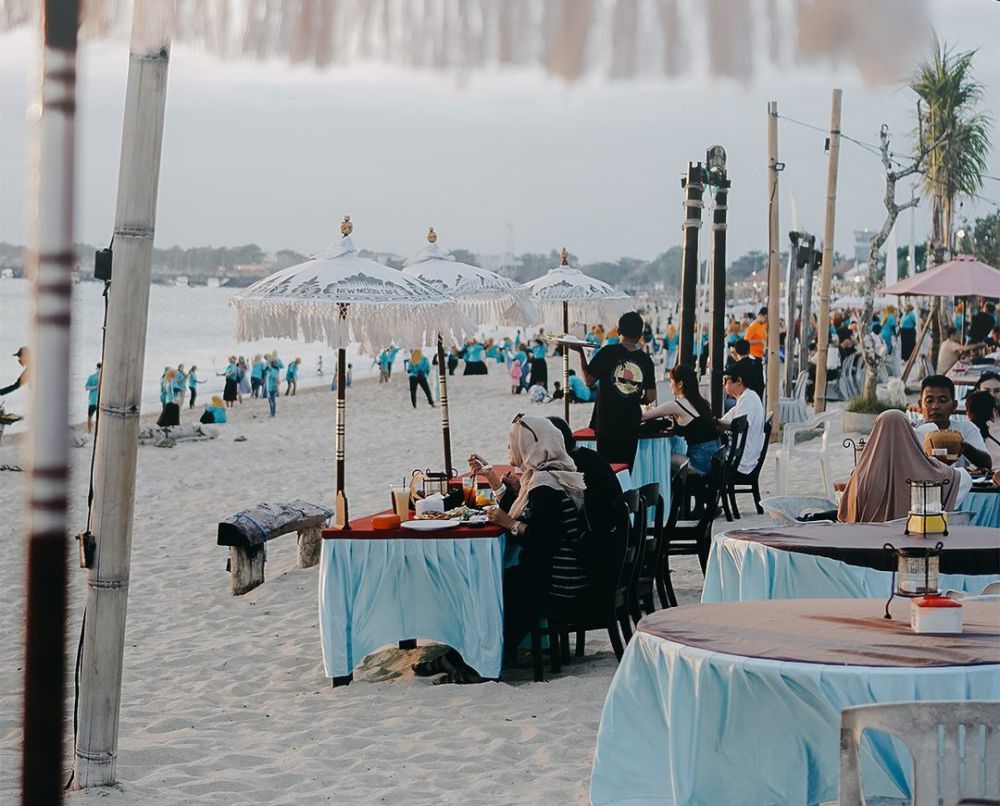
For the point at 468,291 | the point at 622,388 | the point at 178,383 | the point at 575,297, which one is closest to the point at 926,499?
the point at 622,388

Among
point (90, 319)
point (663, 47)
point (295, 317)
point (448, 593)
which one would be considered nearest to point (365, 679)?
point (448, 593)

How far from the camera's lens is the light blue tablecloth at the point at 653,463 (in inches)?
405

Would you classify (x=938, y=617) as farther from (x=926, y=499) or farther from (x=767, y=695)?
(x=926, y=499)

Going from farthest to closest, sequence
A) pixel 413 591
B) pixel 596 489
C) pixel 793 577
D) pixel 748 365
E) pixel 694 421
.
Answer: pixel 748 365 < pixel 694 421 < pixel 596 489 < pixel 413 591 < pixel 793 577

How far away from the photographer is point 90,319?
326 ft

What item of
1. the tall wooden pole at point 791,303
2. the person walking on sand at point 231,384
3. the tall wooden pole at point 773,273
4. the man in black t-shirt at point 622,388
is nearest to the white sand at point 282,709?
the man in black t-shirt at point 622,388

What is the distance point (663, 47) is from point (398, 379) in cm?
3787

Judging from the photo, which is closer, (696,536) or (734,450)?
(696,536)

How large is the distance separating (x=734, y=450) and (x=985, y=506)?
3.40 meters

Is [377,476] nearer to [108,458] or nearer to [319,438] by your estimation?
[319,438]

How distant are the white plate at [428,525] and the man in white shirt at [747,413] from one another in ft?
14.8

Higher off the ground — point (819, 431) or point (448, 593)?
point (819, 431)

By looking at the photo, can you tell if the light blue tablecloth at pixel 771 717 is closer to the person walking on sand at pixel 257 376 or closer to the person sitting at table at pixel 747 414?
the person sitting at table at pixel 747 414

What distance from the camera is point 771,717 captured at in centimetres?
363
